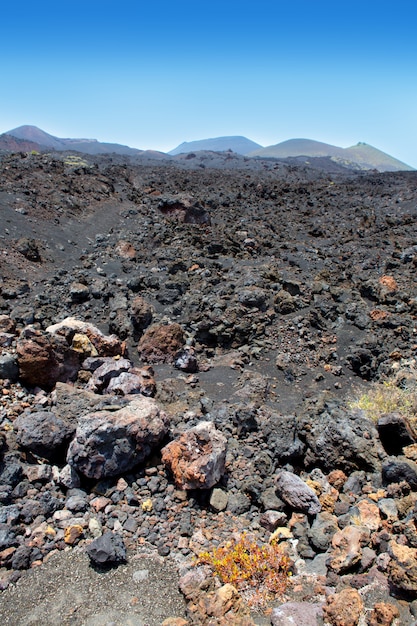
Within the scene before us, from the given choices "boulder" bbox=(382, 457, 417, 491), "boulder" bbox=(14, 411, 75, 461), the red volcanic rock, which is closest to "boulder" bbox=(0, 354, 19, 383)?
"boulder" bbox=(14, 411, 75, 461)

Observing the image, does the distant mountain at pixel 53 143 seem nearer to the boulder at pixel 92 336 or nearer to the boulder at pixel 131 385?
the boulder at pixel 92 336

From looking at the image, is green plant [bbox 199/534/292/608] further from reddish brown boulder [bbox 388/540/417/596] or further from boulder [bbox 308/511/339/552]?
reddish brown boulder [bbox 388/540/417/596]

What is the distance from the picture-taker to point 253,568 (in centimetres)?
299

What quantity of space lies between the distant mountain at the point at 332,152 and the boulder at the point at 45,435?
3242 inches

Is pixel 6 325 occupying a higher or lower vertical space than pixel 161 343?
higher

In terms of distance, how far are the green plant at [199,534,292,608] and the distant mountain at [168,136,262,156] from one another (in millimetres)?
110914

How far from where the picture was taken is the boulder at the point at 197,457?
3.66m

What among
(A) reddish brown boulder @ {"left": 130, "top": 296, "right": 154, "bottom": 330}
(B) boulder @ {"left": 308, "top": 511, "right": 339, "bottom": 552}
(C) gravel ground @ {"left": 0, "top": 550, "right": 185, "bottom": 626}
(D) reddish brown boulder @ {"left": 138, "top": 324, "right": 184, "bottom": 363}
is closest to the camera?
(C) gravel ground @ {"left": 0, "top": 550, "right": 185, "bottom": 626}

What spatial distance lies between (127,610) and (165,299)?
5.69 metres

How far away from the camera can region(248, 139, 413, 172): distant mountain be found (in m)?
81.8

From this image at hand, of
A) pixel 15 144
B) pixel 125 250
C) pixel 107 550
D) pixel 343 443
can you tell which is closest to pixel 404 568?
pixel 343 443

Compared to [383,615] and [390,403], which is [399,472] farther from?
[383,615]

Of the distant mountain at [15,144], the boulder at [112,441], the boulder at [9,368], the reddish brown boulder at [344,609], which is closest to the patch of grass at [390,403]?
the reddish brown boulder at [344,609]

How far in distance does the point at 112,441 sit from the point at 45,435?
0.72 metres
